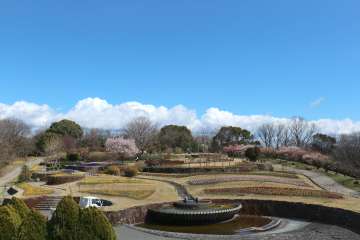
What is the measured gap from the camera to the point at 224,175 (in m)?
43.3

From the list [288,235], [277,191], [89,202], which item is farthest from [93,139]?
[288,235]

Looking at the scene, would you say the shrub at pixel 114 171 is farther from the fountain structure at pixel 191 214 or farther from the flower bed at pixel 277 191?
the fountain structure at pixel 191 214

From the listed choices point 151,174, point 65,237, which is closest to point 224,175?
point 151,174

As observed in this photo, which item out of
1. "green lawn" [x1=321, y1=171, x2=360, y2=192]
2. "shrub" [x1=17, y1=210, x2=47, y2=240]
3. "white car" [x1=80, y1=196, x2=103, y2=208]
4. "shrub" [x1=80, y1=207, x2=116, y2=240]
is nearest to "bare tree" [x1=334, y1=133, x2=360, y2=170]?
"green lawn" [x1=321, y1=171, x2=360, y2=192]

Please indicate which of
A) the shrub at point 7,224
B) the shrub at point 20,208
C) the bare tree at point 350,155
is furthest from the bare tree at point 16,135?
the shrub at point 7,224

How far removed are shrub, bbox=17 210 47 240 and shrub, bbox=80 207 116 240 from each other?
990 millimetres

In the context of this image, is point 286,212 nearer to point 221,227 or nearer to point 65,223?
point 221,227

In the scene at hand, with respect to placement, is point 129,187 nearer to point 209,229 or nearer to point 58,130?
point 209,229

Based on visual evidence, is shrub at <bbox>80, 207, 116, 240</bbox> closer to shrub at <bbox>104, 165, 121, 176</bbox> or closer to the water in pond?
the water in pond

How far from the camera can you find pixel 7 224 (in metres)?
11.5

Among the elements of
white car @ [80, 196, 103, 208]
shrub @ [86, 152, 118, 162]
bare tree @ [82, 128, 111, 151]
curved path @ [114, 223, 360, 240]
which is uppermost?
bare tree @ [82, 128, 111, 151]

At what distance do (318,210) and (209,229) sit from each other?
6570mm

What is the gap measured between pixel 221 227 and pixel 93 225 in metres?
12.8

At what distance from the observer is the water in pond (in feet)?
74.6
